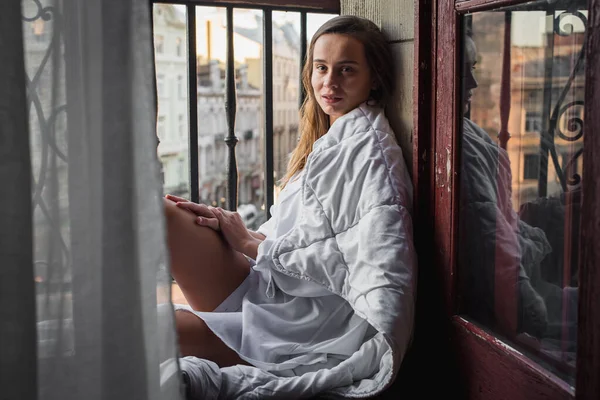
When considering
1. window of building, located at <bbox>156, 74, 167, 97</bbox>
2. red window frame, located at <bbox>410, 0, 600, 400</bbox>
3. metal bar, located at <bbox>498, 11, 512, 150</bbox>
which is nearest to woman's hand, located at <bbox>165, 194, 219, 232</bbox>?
window of building, located at <bbox>156, 74, 167, 97</bbox>

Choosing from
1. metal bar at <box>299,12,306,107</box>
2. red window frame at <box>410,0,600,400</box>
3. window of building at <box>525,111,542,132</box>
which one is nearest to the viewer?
window of building at <box>525,111,542,132</box>

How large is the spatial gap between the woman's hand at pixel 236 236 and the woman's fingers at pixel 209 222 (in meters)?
0.02

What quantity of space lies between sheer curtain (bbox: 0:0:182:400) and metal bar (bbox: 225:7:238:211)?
45.2 inches

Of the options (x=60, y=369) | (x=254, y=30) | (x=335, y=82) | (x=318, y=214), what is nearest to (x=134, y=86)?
(x=60, y=369)

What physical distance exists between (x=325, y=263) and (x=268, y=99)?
0.81 metres

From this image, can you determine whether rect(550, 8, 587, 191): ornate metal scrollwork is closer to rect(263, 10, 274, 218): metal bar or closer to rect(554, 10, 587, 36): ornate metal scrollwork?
rect(554, 10, 587, 36): ornate metal scrollwork

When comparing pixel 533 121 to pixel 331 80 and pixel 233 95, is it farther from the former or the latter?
pixel 233 95

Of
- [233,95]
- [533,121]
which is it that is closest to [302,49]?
[233,95]

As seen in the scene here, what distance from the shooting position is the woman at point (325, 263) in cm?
140

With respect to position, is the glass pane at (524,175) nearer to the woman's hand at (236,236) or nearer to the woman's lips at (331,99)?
the woman's lips at (331,99)

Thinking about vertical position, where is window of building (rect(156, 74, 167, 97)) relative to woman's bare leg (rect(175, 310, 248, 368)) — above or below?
above

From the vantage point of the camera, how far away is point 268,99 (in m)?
2.11

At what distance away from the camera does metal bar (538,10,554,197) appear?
1.11 metres

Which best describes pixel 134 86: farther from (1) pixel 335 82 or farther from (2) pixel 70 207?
(1) pixel 335 82
